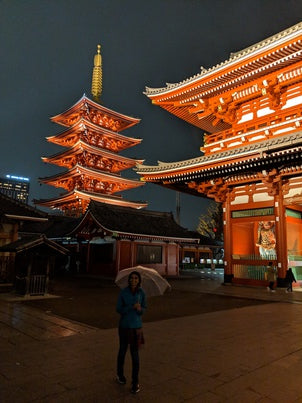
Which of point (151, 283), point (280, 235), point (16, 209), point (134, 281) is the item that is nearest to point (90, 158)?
point (16, 209)

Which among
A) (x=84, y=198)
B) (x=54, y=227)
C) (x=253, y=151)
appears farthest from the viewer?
(x=84, y=198)

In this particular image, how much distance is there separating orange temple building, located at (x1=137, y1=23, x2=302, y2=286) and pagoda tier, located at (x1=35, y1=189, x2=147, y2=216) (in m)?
16.8

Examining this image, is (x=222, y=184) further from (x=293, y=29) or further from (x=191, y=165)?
(x=293, y=29)

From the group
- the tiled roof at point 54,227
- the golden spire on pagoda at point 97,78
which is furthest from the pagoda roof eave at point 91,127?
the tiled roof at point 54,227

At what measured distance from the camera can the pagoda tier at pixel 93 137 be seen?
36.2 meters

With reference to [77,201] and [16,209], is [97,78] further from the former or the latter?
[16,209]

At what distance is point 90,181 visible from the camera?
36.5 metres

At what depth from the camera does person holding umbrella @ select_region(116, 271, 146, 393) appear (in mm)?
3809

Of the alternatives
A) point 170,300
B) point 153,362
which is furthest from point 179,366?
point 170,300

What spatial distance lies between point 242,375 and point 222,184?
45.1 ft

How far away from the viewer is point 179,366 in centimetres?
461

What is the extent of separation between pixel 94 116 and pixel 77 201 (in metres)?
11.4

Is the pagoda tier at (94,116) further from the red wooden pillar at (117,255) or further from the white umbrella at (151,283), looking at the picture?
the white umbrella at (151,283)

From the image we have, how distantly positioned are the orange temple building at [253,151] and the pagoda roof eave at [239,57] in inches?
1.5
